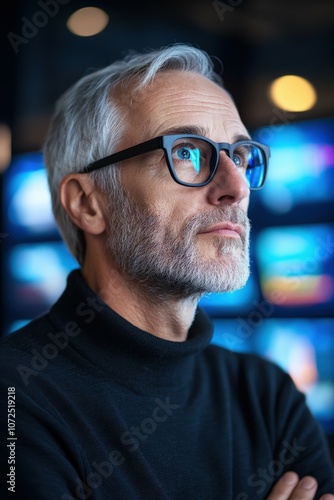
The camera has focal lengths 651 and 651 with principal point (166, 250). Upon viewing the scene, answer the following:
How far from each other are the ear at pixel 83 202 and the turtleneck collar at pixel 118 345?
158 mm

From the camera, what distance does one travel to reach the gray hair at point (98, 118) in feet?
4.26

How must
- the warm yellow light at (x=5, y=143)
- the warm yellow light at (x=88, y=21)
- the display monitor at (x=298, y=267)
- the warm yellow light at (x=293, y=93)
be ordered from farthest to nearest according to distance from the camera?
the warm yellow light at (x=5, y=143) < the warm yellow light at (x=88, y=21) < the warm yellow light at (x=293, y=93) < the display monitor at (x=298, y=267)

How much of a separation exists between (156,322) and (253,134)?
5.83 ft

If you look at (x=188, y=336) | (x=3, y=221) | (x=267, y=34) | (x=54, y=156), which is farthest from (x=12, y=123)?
(x=188, y=336)

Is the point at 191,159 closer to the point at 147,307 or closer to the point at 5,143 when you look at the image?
the point at 147,307

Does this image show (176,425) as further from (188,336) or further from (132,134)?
(132,134)

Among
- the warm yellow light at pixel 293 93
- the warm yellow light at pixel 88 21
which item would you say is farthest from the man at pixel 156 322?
the warm yellow light at pixel 88 21

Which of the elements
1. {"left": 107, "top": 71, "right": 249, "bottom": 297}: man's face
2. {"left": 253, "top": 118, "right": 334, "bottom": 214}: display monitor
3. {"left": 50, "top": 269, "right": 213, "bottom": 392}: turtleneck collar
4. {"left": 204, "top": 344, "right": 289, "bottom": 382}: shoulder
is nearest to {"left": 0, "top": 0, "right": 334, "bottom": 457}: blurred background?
{"left": 253, "top": 118, "right": 334, "bottom": 214}: display monitor

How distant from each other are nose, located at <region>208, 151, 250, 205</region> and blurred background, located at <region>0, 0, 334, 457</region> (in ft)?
4.89

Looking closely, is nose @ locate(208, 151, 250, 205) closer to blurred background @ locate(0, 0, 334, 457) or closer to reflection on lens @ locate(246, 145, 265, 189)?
reflection on lens @ locate(246, 145, 265, 189)

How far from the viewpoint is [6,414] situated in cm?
96

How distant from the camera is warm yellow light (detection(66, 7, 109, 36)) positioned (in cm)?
295

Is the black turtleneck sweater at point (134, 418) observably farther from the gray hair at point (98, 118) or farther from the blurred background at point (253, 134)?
the blurred background at point (253, 134)

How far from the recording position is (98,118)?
4.33 feet
